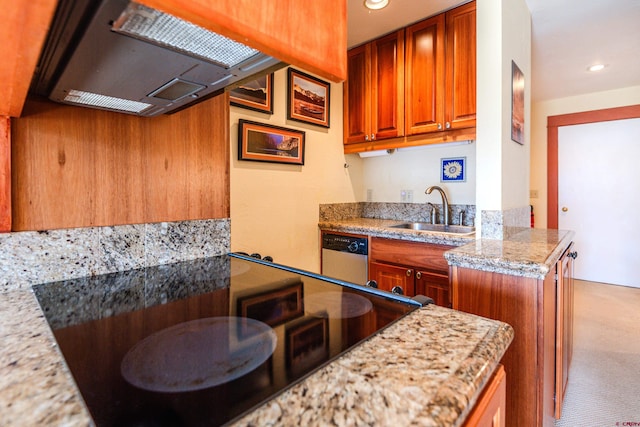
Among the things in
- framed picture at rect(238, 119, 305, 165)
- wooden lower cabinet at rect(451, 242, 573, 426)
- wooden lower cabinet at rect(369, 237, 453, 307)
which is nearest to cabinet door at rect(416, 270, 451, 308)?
wooden lower cabinet at rect(369, 237, 453, 307)

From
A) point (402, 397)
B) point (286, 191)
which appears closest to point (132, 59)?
point (402, 397)

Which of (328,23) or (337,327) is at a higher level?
(328,23)

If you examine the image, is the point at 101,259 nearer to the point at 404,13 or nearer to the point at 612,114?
the point at 404,13

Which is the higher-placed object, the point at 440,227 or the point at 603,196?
the point at 603,196

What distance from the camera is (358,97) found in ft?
8.19

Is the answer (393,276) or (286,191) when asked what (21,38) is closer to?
(286,191)

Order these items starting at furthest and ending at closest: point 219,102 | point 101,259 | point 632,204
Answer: point 632,204 < point 219,102 < point 101,259

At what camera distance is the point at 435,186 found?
94.3 inches

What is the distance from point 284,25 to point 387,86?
80.6 inches

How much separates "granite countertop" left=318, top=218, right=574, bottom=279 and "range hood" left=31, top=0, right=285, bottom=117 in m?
1.08

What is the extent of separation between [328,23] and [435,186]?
2073 millimetres

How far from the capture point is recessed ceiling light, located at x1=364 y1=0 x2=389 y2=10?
1867 millimetres

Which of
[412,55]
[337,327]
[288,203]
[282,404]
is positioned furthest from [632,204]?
[282,404]

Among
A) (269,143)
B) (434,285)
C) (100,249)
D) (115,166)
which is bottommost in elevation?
(434,285)
